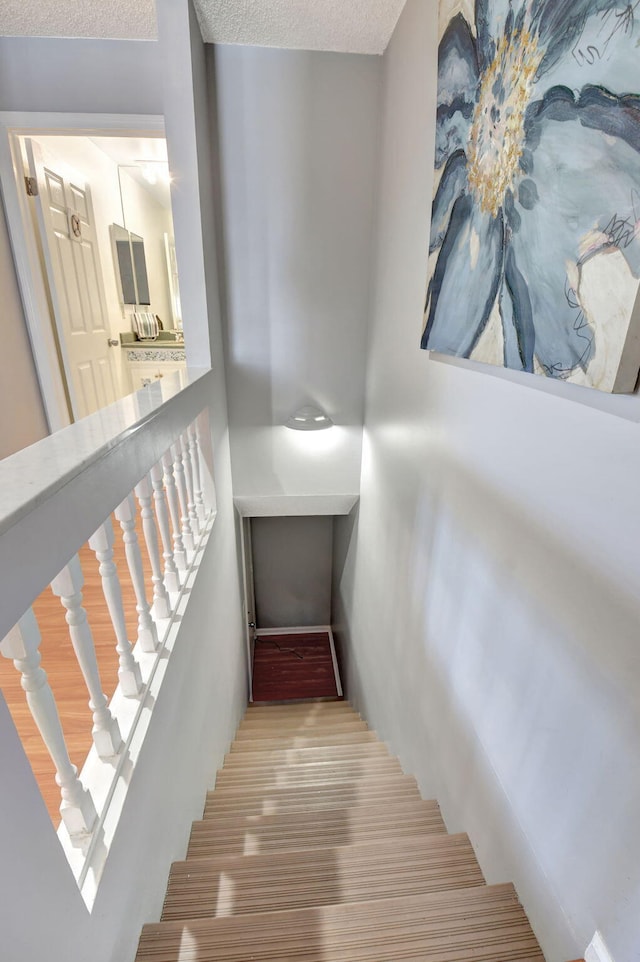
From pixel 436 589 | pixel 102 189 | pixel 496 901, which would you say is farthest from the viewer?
pixel 102 189

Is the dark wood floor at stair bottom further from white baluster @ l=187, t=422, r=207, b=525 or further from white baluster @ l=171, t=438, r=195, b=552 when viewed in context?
white baluster @ l=171, t=438, r=195, b=552

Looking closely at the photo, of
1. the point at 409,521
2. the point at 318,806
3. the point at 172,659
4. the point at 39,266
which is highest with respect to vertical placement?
the point at 39,266

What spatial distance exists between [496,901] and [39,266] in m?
3.35

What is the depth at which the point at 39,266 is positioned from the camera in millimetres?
2494

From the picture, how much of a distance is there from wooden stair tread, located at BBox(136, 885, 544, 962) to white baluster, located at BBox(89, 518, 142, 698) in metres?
0.53

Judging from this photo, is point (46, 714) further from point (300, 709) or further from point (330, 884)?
point (300, 709)

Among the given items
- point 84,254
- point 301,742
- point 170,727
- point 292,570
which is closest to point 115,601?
point 170,727

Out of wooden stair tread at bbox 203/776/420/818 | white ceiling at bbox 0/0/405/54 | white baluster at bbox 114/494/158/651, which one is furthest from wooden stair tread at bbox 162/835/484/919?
white ceiling at bbox 0/0/405/54

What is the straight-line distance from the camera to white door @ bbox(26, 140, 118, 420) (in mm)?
2518

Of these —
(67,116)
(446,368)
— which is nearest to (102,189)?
(67,116)

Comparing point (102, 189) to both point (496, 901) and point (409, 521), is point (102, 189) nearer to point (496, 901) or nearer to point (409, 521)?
point (409, 521)

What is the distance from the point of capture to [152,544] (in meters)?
1.27

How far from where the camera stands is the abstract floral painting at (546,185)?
0.64 meters

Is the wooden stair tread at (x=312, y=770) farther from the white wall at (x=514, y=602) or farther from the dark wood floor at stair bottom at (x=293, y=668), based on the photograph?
the dark wood floor at stair bottom at (x=293, y=668)
